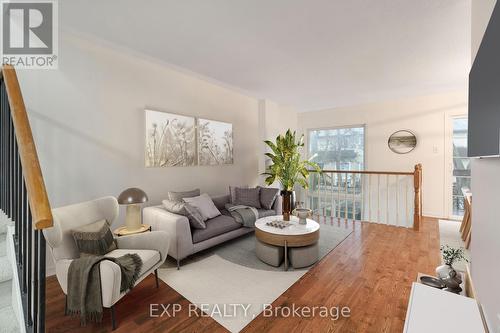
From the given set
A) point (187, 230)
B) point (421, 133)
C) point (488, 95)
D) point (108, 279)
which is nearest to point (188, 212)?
point (187, 230)

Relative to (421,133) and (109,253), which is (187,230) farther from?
(421,133)

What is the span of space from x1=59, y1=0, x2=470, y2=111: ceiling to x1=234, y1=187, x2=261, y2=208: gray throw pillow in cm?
191

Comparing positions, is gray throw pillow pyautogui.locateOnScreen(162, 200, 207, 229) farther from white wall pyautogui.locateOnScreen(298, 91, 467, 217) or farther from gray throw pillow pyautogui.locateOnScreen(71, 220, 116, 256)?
white wall pyautogui.locateOnScreen(298, 91, 467, 217)

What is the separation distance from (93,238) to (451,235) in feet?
16.3

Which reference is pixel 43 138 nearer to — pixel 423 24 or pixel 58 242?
pixel 58 242

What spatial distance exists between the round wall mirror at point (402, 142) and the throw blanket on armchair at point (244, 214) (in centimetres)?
368

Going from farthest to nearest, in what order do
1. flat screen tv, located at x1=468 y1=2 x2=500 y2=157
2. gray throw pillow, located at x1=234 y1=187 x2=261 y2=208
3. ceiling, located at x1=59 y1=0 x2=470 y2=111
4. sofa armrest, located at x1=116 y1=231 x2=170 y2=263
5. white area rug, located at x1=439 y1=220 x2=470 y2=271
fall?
gray throw pillow, located at x1=234 y1=187 x2=261 y2=208 → white area rug, located at x1=439 y1=220 x2=470 y2=271 → sofa armrest, located at x1=116 y1=231 x2=170 y2=263 → ceiling, located at x1=59 y1=0 x2=470 y2=111 → flat screen tv, located at x1=468 y1=2 x2=500 y2=157

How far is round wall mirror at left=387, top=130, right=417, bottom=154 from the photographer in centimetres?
483

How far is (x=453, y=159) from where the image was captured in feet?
14.5

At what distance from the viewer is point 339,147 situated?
593 cm

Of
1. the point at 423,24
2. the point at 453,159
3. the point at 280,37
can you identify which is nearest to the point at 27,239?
the point at 280,37

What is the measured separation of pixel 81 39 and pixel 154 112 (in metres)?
1.10
